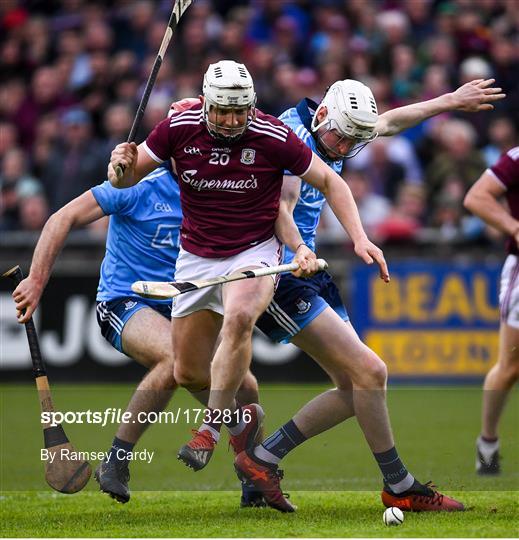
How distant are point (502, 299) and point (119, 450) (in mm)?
2767

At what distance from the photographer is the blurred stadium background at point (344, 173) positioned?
1115 centimetres

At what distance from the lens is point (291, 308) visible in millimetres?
6781

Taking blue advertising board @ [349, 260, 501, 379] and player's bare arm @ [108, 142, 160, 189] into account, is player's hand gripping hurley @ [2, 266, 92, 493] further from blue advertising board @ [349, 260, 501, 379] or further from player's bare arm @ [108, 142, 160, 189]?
blue advertising board @ [349, 260, 501, 379]

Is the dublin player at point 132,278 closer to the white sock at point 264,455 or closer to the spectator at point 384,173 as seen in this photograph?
the white sock at point 264,455

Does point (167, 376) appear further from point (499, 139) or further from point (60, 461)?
point (499, 139)

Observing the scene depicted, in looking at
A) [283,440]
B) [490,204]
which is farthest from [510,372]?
[283,440]

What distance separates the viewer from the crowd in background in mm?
13438

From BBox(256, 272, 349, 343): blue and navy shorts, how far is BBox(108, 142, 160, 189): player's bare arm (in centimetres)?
95

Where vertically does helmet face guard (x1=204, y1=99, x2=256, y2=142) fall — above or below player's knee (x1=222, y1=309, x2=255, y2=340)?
above

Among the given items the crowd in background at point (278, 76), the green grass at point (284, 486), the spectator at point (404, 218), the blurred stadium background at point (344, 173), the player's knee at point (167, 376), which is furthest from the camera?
the crowd in background at point (278, 76)

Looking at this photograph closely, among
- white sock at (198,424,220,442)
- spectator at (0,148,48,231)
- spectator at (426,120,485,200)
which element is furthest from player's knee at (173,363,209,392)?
spectator at (426,120,485,200)

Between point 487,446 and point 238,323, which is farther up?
point 238,323

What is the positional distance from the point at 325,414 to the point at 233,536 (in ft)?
3.68

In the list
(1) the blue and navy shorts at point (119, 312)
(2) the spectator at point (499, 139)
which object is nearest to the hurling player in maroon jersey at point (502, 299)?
(1) the blue and navy shorts at point (119, 312)
